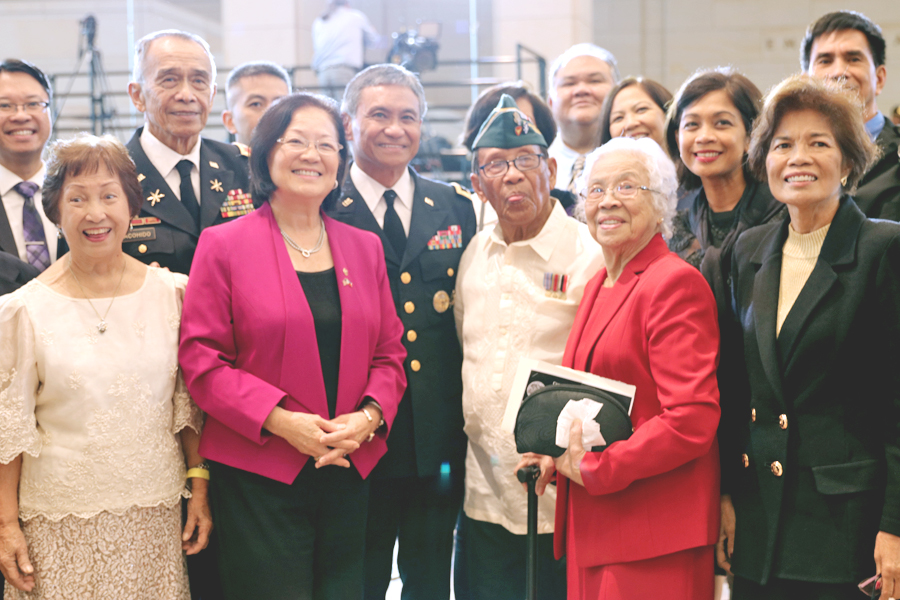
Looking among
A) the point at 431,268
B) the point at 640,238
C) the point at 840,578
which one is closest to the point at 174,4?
the point at 431,268

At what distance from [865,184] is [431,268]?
5.13 feet

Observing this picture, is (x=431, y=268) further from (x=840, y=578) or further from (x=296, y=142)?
(x=840, y=578)

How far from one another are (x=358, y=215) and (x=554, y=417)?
121 cm

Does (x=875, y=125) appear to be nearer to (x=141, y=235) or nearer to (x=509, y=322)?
(x=509, y=322)

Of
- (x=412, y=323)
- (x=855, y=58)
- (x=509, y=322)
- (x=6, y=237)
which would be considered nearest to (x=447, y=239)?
(x=412, y=323)

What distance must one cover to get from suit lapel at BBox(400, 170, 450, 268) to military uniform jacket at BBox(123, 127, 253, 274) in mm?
609

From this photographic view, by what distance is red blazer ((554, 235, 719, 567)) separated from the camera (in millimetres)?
1936

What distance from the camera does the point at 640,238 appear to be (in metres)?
2.17

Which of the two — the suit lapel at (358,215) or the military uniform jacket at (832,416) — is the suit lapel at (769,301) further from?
the suit lapel at (358,215)

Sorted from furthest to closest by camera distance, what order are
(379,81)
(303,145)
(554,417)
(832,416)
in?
(379,81)
(303,145)
(554,417)
(832,416)

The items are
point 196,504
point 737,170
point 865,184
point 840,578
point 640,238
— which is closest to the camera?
point 840,578

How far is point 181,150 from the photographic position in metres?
2.92

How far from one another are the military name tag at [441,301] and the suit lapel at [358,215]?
0.62ft

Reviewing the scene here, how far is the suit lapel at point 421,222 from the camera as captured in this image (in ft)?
9.29
